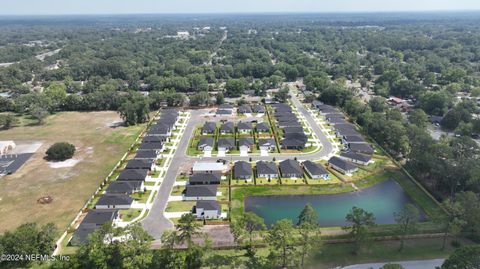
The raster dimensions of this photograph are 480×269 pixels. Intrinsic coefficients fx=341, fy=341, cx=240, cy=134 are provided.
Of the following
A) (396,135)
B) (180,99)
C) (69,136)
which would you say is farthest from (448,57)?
(69,136)

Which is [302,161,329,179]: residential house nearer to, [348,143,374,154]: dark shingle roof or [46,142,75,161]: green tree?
[348,143,374,154]: dark shingle roof

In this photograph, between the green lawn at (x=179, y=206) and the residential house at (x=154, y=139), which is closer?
the green lawn at (x=179, y=206)

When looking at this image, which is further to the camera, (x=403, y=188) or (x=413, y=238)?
(x=403, y=188)

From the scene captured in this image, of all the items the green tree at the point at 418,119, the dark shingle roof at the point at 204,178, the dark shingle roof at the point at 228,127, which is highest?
the green tree at the point at 418,119

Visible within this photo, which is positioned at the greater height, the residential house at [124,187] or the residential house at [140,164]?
the residential house at [140,164]

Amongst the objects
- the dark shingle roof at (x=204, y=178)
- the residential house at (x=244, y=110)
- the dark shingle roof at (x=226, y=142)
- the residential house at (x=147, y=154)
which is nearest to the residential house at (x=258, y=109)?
the residential house at (x=244, y=110)

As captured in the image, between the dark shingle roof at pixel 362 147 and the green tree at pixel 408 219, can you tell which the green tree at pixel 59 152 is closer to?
the dark shingle roof at pixel 362 147

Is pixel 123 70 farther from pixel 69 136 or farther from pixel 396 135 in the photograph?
pixel 396 135
